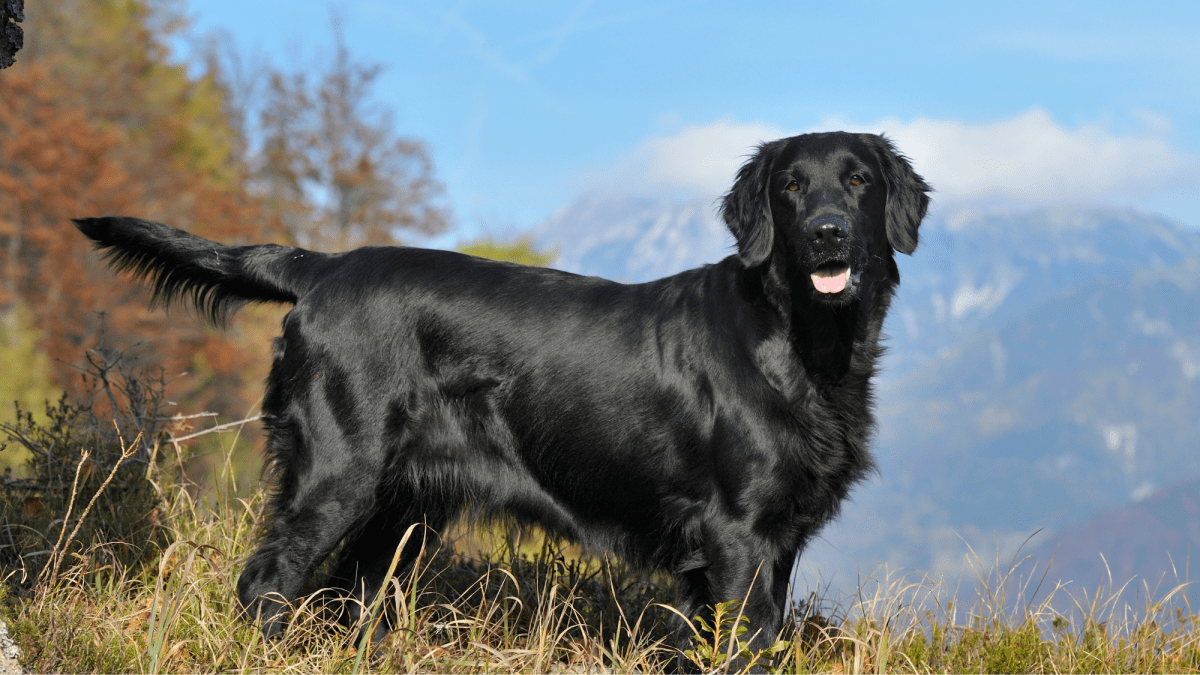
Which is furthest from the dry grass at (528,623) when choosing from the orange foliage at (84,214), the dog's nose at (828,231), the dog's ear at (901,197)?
the orange foliage at (84,214)

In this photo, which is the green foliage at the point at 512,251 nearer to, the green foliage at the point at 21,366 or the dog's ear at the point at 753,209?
the green foliage at the point at 21,366

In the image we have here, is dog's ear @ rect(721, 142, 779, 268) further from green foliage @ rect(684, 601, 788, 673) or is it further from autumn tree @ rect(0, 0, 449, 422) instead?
autumn tree @ rect(0, 0, 449, 422)

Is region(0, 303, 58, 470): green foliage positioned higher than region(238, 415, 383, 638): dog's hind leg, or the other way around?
region(238, 415, 383, 638): dog's hind leg

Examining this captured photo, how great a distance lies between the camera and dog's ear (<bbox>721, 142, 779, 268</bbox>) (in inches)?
138

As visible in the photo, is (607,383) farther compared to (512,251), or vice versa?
(512,251)

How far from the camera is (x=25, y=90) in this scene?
19016 millimetres

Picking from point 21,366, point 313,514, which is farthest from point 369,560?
point 21,366

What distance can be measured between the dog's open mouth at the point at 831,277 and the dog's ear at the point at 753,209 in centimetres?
24

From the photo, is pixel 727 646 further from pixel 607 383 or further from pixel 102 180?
pixel 102 180

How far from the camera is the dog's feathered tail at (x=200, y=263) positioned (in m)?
3.72

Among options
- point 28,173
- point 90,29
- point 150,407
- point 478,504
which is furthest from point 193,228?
point 478,504

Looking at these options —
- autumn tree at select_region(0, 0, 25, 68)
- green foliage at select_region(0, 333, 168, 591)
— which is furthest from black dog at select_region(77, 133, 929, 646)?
green foliage at select_region(0, 333, 168, 591)

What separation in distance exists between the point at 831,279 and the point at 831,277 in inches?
0.4

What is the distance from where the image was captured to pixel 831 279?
3.29 m
